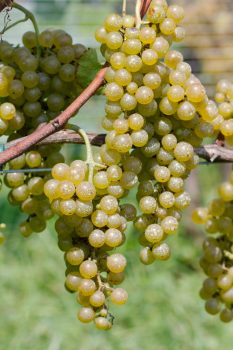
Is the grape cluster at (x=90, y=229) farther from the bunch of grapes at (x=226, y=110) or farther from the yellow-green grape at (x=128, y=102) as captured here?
the bunch of grapes at (x=226, y=110)

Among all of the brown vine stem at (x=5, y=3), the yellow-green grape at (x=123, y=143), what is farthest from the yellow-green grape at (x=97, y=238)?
the brown vine stem at (x=5, y=3)

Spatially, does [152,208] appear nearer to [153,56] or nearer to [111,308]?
[153,56]

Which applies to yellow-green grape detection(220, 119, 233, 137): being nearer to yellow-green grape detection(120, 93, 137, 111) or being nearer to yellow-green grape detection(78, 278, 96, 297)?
yellow-green grape detection(120, 93, 137, 111)

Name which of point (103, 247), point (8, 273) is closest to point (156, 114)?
point (103, 247)

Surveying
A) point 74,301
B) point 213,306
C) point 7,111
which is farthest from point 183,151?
point 74,301

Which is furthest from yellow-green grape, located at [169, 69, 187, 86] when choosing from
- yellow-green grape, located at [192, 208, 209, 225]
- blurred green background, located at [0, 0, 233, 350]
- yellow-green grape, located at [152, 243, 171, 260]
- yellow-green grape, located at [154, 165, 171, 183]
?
blurred green background, located at [0, 0, 233, 350]

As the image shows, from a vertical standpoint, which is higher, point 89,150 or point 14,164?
point 89,150

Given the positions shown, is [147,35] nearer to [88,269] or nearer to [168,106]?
[168,106]
